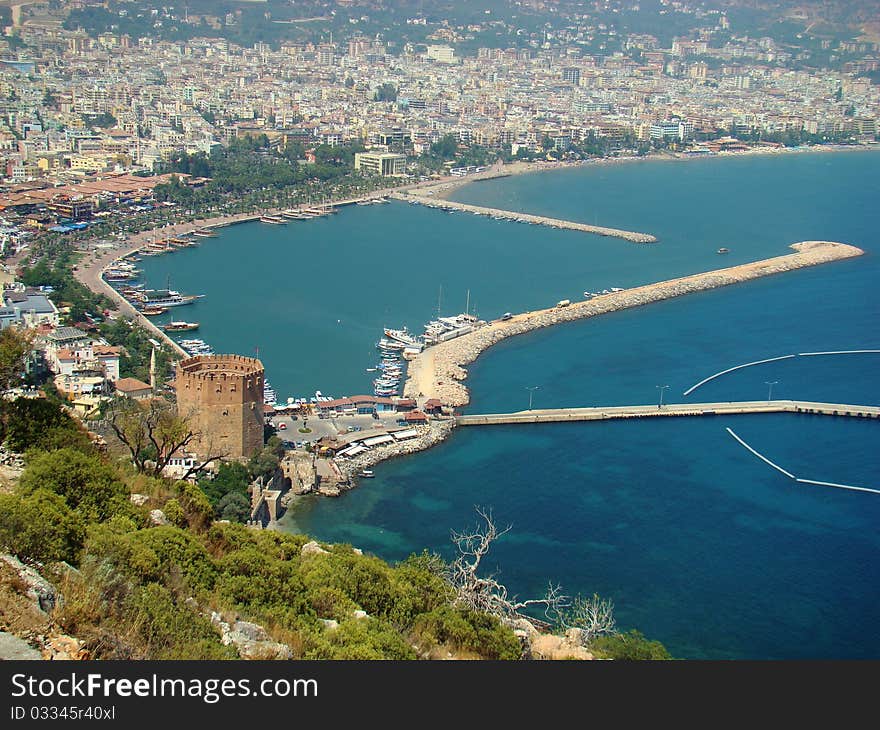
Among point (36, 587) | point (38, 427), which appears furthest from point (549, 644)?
point (36, 587)

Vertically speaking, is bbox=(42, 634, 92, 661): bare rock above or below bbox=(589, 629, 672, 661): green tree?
above

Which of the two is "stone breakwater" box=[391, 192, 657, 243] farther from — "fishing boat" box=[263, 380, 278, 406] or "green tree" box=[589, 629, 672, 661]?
"green tree" box=[589, 629, 672, 661]

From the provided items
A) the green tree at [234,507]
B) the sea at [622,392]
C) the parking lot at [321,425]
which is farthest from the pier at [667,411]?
the green tree at [234,507]

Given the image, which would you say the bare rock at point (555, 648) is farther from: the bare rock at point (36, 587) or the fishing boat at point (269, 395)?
the fishing boat at point (269, 395)

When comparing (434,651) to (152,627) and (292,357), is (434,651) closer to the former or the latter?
(152,627)

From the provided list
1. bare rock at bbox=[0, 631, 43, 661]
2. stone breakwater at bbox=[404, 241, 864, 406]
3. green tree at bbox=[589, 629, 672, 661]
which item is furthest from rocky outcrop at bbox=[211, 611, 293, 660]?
stone breakwater at bbox=[404, 241, 864, 406]

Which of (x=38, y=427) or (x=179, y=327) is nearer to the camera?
(x=38, y=427)

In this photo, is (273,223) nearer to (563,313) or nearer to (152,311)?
(152,311)
